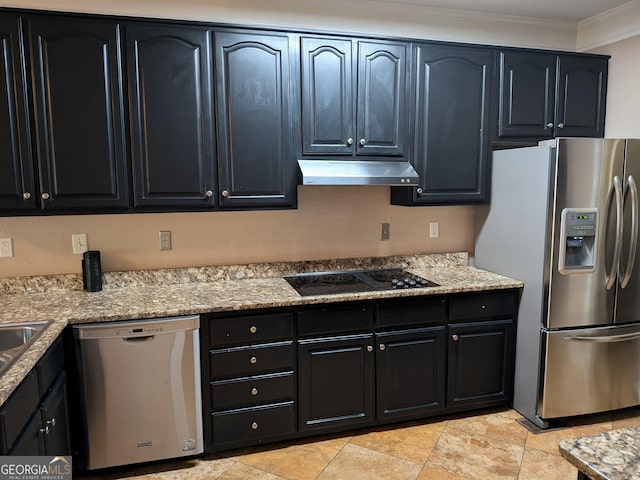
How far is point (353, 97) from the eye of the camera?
2701 mm

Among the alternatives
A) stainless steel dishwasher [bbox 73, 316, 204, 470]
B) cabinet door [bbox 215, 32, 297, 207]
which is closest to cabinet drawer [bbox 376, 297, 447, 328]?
cabinet door [bbox 215, 32, 297, 207]

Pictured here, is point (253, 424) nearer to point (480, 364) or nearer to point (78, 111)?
point (480, 364)

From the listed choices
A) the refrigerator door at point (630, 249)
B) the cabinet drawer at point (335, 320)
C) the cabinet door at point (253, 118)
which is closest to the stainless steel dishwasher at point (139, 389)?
Result: the cabinet drawer at point (335, 320)

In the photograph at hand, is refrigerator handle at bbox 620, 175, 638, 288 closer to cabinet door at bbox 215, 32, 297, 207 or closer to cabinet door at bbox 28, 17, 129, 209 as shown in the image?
cabinet door at bbox 215, 32, 297, 207

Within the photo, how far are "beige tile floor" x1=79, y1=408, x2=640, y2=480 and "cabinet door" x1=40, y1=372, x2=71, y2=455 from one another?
401 mm

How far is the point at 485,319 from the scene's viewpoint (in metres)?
2.84

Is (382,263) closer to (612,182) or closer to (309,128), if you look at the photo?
(309,128)

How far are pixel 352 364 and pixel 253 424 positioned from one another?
63 centimetres

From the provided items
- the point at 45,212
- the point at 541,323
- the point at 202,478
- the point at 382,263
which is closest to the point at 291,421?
the point at 202,478

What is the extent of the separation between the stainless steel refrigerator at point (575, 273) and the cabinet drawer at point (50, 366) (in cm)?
255

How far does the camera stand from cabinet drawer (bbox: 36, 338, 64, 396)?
1823 millimetres

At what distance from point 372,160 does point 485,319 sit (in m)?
1.21

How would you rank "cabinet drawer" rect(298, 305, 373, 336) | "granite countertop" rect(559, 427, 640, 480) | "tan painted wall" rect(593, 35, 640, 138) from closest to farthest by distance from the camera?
"granite countertop" rect(559, 427, 640, 480)
"cabinet drawer" rect(298, 305, 373, 336)
"tan painted wall" rect(593, 35, 640, 138)

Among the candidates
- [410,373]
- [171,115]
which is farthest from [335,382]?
[171,115]
